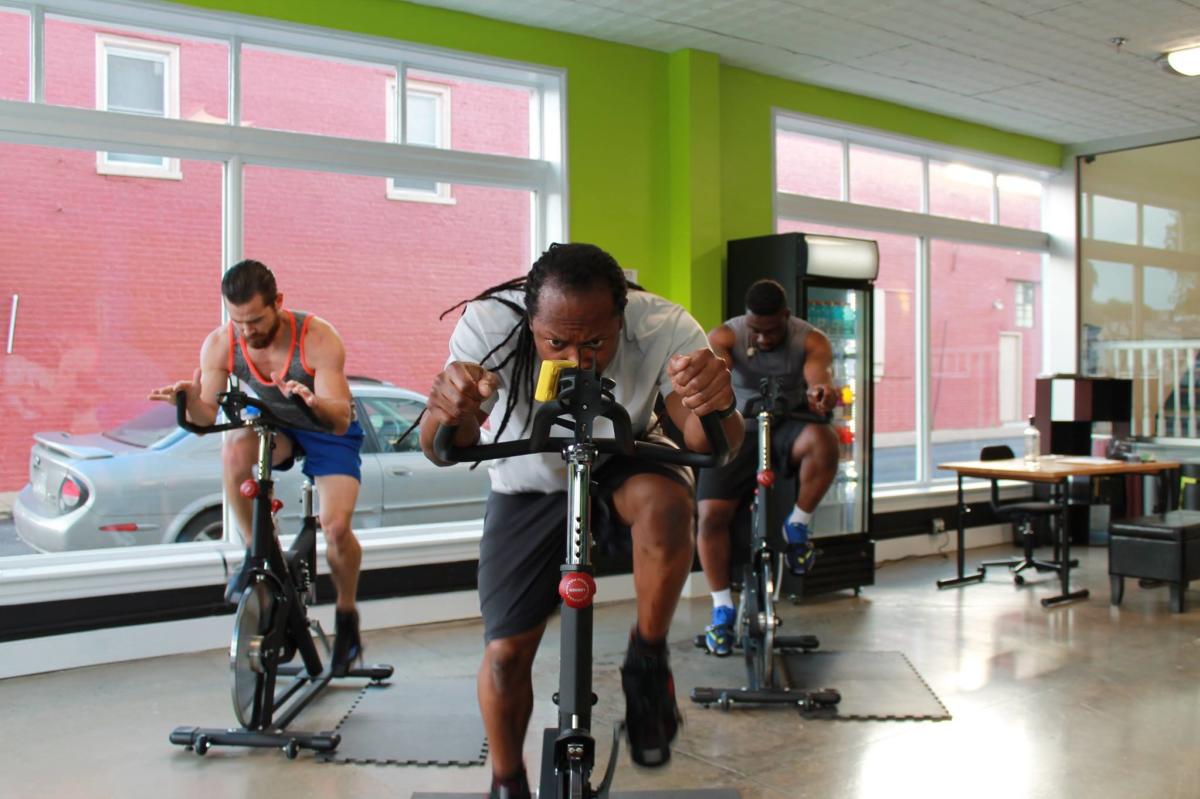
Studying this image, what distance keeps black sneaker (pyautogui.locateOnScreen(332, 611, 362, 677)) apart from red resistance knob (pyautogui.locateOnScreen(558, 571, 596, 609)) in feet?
8.78

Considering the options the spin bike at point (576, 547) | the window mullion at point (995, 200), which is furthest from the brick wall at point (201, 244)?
the window mullion at point (995, 200)

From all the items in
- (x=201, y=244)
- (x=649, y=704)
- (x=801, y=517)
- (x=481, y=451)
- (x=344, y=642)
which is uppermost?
(x=201, y=244)

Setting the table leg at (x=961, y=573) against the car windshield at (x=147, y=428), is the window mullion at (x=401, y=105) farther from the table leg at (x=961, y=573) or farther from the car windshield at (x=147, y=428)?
the table leg at (x=961, y=573)

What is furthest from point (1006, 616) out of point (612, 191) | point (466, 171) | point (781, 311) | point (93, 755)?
point (93, 755)

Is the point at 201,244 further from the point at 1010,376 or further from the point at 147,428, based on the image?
the point at 1010,376

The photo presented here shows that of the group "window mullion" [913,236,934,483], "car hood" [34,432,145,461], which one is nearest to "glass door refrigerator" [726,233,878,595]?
"window mullion" [913,236,934,483]

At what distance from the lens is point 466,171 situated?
589 centimetres

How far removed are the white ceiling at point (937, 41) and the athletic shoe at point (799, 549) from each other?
289cm

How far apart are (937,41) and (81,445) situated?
5260mm

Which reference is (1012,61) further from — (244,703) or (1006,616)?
(244,703)

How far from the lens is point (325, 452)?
4273mm

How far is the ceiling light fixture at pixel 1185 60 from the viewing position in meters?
6.42

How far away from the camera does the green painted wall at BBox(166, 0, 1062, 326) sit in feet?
20.2

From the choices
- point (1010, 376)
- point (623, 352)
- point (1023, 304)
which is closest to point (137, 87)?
point (623, 352)
